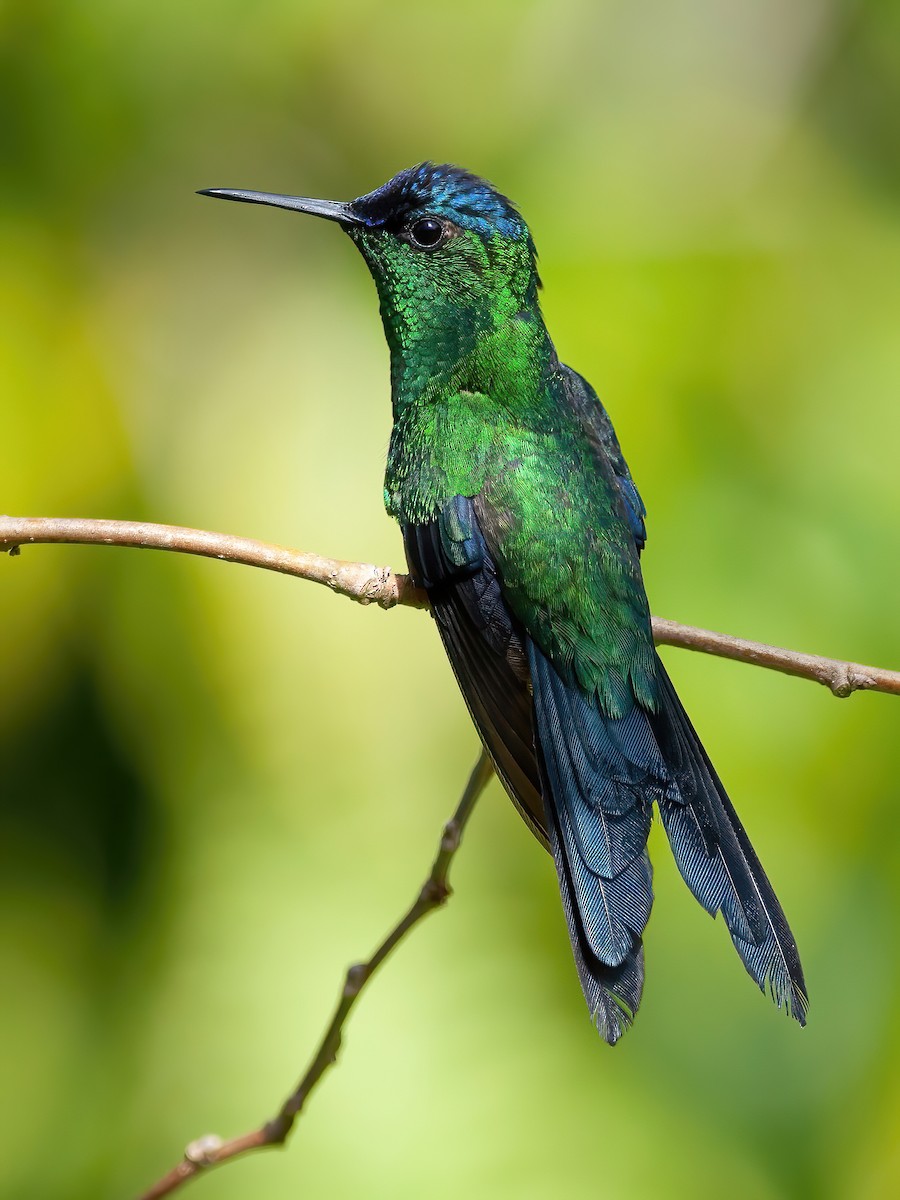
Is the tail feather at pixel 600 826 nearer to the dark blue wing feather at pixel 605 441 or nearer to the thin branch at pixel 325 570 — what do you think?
the thin branch at pixel 325 570

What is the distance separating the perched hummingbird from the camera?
171cm

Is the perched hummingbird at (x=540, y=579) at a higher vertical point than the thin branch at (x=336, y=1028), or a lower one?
higher

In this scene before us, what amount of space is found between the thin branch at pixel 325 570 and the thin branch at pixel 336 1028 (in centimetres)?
31

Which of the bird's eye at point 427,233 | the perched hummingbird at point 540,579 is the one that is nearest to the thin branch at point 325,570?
the perched hummingbird at point 540,579

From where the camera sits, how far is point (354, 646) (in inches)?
108

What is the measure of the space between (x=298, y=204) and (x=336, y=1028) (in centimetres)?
125

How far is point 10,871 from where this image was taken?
276 cm

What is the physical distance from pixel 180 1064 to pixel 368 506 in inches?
45.9

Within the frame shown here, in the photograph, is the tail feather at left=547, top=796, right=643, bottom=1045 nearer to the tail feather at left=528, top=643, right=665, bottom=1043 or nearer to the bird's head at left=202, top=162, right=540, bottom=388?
the tail feather at left=528, top=643, right=665, bottom=1043

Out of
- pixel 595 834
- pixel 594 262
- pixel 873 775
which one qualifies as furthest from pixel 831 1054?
pixel 594 262

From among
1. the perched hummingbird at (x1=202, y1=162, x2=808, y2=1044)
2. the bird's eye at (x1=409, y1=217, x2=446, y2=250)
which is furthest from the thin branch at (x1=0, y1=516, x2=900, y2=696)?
the bird's eye at (x1=409, y1=217, x2=446, y2=250)

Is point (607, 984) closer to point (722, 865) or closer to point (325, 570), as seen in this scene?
point (722, 865)

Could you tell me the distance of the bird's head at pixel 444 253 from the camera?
2141 millimetres

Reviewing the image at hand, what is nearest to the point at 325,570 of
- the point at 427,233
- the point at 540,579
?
the point at 540,579
